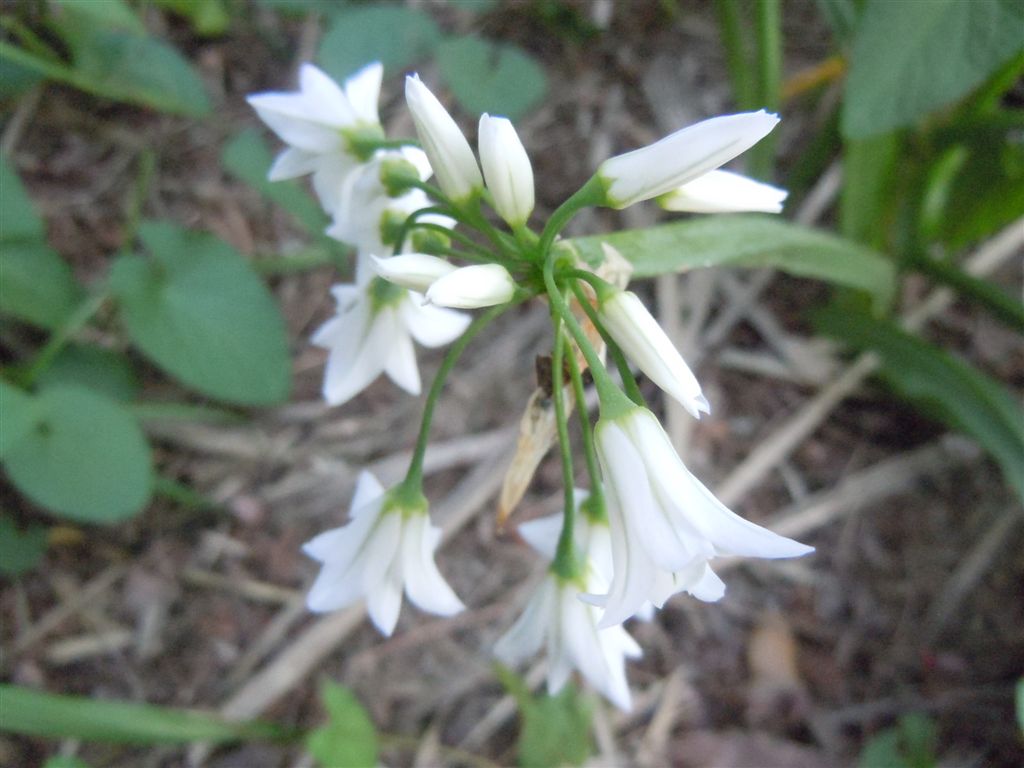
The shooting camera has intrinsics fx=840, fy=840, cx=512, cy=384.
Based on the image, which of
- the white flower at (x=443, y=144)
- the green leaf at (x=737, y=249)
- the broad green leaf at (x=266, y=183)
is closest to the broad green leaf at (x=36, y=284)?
the broad green leaf at (x=266, y=183)

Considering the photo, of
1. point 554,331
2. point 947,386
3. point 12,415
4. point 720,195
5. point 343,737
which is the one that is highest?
point 720,195

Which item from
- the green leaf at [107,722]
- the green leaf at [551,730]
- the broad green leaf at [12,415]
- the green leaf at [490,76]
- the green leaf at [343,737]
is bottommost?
the green leaf at [551,730]

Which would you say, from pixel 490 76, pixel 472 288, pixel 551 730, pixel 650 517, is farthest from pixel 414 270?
pixel 490 76

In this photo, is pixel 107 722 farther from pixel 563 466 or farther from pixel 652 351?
pixel 652 351

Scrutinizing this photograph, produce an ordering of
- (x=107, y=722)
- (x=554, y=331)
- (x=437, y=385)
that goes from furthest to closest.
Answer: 1. (x=107, y=722)
2. (x=437, y=385)
3. (x=554, y=331)

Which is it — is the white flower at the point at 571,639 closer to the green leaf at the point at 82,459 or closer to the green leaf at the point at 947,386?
the green leaf at the point at 82,459

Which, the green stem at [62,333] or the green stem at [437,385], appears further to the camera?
the green stem at [62,333]

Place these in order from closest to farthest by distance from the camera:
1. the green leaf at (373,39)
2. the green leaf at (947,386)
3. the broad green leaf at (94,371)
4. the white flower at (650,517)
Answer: the white flower at (650,517)
the green leaf at (947,386)
the broad green leaf at (94,371)
the green leaf at (373,39)

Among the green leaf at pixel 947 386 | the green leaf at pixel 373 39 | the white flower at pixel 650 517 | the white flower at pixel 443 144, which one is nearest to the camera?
the white flower at pixel 650 517
